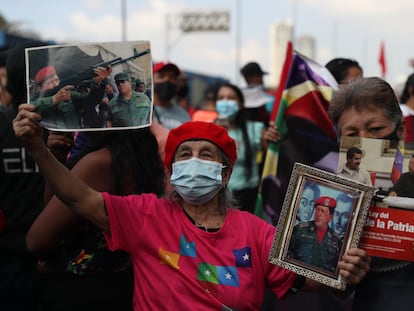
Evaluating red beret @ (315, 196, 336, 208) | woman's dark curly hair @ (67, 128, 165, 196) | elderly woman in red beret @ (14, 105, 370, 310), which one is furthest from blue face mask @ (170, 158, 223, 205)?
red beret @ (315, 196, 336, 208)

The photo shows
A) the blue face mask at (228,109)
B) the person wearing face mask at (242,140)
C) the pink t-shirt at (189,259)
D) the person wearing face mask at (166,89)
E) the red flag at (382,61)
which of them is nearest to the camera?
the pink t-shirt at (189,259)

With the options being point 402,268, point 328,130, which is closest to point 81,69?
point 402,268

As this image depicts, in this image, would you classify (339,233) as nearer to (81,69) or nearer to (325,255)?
(325,255)

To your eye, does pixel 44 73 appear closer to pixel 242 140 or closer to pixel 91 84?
pixel 91 84

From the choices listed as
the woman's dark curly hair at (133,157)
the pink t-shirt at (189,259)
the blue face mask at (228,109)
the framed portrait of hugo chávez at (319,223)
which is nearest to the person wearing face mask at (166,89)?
the blue face mask at (228,109)

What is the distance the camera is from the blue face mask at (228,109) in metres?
5.63

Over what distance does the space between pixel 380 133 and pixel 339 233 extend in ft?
1.71

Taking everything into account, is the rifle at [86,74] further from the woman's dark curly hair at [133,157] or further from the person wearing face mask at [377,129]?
the person wearing face mask at [377,129]

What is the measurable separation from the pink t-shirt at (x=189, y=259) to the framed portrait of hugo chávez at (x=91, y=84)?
0.32m

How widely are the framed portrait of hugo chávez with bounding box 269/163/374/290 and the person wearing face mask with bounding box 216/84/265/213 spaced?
Answer: 9.06 ft

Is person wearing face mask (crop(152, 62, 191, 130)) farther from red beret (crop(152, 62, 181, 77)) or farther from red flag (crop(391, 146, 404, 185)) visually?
red flag (crop(391, 146, 404, 185))

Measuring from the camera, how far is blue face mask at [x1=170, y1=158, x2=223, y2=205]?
225 centimetres

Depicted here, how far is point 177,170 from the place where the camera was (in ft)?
7.57

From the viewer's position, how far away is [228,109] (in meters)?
5.66
